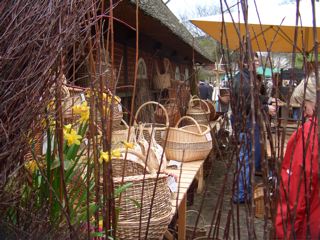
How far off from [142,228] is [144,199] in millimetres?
151

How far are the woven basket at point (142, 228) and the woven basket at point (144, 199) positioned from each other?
0.01 metres

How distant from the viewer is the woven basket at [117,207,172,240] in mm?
2125

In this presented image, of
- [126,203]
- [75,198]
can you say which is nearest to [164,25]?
[126,203]

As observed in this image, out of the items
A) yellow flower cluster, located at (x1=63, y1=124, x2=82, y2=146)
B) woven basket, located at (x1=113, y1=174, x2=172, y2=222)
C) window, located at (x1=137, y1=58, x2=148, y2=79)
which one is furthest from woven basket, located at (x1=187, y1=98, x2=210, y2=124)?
yellow flower cluster, located at (x1=63, y1=124, x2=82, y2=146)

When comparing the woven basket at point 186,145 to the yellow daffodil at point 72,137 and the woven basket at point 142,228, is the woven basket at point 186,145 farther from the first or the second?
the yellow daffodil at point 72,137

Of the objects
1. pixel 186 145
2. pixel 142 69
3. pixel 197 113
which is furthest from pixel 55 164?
pixel 142 69

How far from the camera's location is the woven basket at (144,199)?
215 cm

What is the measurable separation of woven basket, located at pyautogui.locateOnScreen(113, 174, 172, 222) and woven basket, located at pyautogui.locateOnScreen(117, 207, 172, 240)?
0.05 feet

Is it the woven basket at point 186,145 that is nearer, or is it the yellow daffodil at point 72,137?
the yellow daffodil at point 72,137

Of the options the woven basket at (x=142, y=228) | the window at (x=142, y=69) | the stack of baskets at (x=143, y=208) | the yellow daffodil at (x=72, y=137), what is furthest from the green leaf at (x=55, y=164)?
the window at (x=142, y=69)

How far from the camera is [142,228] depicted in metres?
2.19

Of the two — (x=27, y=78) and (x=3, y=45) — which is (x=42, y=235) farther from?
A: (x=3, y=45)

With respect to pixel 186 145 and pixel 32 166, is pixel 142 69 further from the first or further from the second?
pixel 32 166

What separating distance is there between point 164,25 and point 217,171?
2.84 meters
